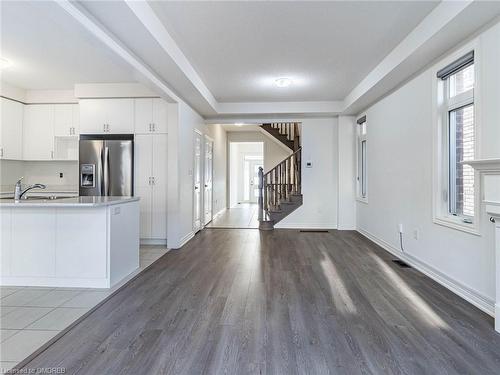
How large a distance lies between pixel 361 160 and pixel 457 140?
294 cm

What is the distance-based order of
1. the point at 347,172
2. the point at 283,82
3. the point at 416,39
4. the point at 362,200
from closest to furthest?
the point at 416,39 → the point at 283,82 → the point at 362,200 → the point at 347,172

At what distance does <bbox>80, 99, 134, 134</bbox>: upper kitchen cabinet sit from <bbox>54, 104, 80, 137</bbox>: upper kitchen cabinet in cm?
51

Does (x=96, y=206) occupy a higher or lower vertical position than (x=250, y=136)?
lower

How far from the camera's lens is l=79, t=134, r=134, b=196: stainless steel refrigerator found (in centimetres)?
472

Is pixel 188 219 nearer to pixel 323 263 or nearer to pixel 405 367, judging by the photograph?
pixel 323 263

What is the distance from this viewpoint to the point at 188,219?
530cm

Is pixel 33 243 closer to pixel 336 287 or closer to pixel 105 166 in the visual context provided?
pixel 105 166

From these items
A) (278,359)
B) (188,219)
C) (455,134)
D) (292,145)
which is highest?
(292,145)

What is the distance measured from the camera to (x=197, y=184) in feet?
19.6

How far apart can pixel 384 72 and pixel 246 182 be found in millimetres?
10392

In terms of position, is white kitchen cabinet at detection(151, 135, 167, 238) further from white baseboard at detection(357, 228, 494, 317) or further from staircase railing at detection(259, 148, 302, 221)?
white baseboard at detection(357, 228, 494, 317)

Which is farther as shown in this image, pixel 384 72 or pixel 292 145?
pixel 292 145

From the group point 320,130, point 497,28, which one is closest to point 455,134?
point 497,28

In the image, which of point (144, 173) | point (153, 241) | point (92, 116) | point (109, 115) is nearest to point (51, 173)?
point (92, 116)
